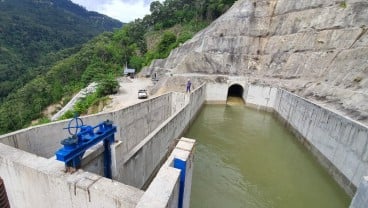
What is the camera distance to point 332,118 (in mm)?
9422

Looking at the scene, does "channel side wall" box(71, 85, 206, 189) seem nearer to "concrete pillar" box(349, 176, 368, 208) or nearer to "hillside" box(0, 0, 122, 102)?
"concrete pillar" box(349, 176, 368, 208)

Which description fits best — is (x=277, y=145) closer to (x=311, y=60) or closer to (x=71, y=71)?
(x=311, y=60)

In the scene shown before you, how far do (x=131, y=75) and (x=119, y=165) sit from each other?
3421cm

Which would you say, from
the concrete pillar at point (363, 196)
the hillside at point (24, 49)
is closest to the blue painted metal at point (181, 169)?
the concrete pillar at point (363, 196)

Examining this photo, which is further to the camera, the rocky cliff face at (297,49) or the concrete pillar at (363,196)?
the rocky cliff face at (297,49)

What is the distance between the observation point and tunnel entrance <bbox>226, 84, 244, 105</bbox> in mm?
22280

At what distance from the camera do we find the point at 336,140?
884 cm

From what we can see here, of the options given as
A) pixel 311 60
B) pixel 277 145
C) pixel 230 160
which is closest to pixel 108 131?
pixel 230 160

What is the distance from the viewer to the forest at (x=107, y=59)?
1226 inches

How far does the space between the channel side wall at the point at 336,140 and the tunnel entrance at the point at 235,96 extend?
872cm

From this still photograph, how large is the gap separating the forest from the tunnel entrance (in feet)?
45.8

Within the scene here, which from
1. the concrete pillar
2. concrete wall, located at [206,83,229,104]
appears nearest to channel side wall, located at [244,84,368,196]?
the concrete pillar

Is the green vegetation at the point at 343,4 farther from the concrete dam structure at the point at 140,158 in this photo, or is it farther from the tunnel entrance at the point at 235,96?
the tunnel entrance at the point at 235,96

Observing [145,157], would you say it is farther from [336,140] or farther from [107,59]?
[107,59]
